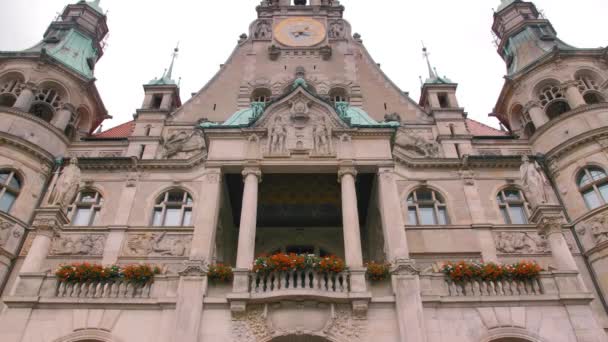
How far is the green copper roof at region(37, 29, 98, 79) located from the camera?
2567cm

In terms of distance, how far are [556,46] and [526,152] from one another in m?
5.80

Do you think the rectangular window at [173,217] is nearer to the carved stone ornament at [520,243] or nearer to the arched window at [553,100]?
the carved stone ornament at [520,243]

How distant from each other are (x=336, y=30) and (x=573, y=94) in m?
13.3

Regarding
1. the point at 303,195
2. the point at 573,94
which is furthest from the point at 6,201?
the point at 573,94

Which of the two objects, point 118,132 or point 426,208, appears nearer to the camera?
point 426,208

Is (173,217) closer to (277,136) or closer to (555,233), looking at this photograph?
(277,136)

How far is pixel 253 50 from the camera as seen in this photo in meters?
28.5

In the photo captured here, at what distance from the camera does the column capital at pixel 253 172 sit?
1747cm

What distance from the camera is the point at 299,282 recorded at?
1409 cm

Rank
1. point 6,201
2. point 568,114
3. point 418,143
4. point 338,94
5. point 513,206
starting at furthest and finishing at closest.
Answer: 1. point 338,94
2. point 418,143
3. point 568,114
4. point 513,206
5. point 6,201

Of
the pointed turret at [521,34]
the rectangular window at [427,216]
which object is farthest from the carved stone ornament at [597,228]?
the pointed turret at [521,34]

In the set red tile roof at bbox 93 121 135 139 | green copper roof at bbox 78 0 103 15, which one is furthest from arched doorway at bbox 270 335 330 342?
green copper roof at bbox 78 0 103 15

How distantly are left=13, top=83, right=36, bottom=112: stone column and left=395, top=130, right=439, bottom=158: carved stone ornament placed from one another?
16768 millimetres

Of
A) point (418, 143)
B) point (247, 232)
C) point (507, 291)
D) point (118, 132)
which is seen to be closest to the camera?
point (507, 291)
